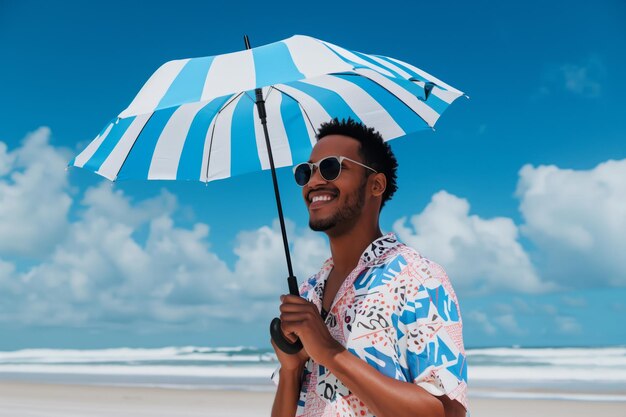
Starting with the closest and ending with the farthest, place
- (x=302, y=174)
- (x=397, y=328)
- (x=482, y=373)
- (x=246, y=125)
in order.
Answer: (x=397, y=328) < (x=302, y=174) < (x=246, y=125) < (x=482, y=373)

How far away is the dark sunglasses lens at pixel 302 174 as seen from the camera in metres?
2.64

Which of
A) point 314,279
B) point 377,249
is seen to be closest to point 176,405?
point 314,279

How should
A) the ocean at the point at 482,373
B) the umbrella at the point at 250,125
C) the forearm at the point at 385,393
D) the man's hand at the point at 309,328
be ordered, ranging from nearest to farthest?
the forearm at the point at 385,393 < the man's hand at the point at 309,328 < the umbrella at the point at 250,125 < the ocean at the point at 482,373

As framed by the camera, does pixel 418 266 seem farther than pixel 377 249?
No

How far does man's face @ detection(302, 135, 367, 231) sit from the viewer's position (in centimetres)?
244

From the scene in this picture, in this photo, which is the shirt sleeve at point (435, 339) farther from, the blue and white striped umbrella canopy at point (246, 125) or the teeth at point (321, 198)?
the blue and white striped umbrella canopy at point (246, 125)

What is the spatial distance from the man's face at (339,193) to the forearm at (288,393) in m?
0.58

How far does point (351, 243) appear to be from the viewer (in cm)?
249

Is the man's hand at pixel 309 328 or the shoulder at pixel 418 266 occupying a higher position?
the shoulder at pixel 418 266

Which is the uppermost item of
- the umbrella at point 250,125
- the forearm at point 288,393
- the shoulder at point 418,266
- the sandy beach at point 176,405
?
the sandy beach at point 176,405

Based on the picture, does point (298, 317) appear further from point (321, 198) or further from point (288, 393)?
point (321, 198)

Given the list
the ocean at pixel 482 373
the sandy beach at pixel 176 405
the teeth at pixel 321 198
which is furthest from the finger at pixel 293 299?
the ocean at pixel 482 373

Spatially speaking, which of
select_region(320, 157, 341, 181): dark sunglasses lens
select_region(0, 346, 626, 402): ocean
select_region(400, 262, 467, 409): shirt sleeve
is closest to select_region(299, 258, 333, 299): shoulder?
select_region(320, 157, 341, 181): dark sunglasses lens

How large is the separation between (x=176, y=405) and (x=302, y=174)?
9.96 metres
